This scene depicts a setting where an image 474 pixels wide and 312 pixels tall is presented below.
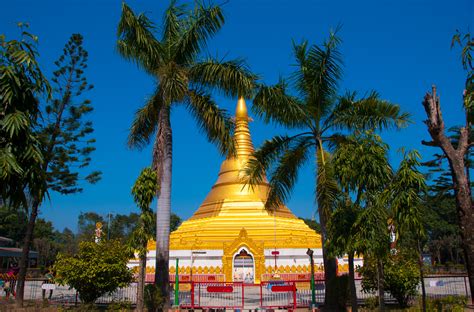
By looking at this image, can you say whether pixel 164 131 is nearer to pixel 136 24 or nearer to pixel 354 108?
pixel 136 24

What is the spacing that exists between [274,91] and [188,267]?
649 inches

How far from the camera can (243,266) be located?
83.8 ft

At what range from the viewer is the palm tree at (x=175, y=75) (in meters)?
12.2

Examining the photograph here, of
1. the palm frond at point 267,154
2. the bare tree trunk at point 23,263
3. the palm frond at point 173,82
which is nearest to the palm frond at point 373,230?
the palm frond at point 267,154

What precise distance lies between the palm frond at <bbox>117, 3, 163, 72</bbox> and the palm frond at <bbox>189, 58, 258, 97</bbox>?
123cm

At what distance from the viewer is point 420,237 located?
1007cm

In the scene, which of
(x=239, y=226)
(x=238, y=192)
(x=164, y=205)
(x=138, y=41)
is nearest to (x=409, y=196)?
(x=164, y=205)

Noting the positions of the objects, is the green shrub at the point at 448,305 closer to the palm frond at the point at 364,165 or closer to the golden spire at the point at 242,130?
the palm frond at the point at 364,165

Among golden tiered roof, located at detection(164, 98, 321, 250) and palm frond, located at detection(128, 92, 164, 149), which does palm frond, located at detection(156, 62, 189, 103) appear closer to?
palm frond, located at detection(128, 92, 164, 149)

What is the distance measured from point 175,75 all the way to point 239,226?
17.5 meters

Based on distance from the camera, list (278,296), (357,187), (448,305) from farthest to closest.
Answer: (278,296)
(448,305)
(357,187)

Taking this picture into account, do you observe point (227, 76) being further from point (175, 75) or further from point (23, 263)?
point (23, 263)

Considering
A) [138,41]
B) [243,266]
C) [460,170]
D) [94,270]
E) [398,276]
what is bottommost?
[398,276]

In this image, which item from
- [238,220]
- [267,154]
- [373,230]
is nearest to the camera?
[373,230]
